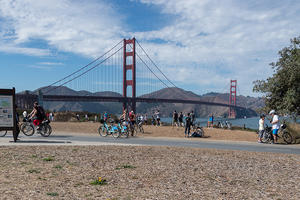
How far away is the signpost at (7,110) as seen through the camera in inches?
503

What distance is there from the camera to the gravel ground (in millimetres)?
5406

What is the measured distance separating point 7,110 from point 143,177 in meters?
8.40

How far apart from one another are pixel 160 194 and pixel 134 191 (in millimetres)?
474

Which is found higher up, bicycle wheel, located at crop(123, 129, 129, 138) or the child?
the child

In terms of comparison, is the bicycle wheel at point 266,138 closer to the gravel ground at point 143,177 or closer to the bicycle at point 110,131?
the gravel ground at point 143,177

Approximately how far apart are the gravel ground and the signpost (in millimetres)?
3546

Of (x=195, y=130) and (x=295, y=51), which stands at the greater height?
(x=295, y=51)

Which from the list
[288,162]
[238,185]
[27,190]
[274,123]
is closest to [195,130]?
[274,123]

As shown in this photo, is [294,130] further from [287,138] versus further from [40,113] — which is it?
[40,113]

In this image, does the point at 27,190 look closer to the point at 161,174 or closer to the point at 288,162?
the point at 161,174

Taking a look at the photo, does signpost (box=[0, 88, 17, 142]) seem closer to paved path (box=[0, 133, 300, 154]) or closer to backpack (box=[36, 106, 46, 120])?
paved path (box=[0, 133, 300, 154])

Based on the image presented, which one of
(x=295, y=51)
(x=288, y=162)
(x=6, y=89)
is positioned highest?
(x=295, y=51)

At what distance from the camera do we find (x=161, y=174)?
703 cm

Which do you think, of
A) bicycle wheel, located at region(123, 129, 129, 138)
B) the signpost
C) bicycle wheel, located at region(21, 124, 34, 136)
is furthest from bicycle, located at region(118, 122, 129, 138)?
the signpost
